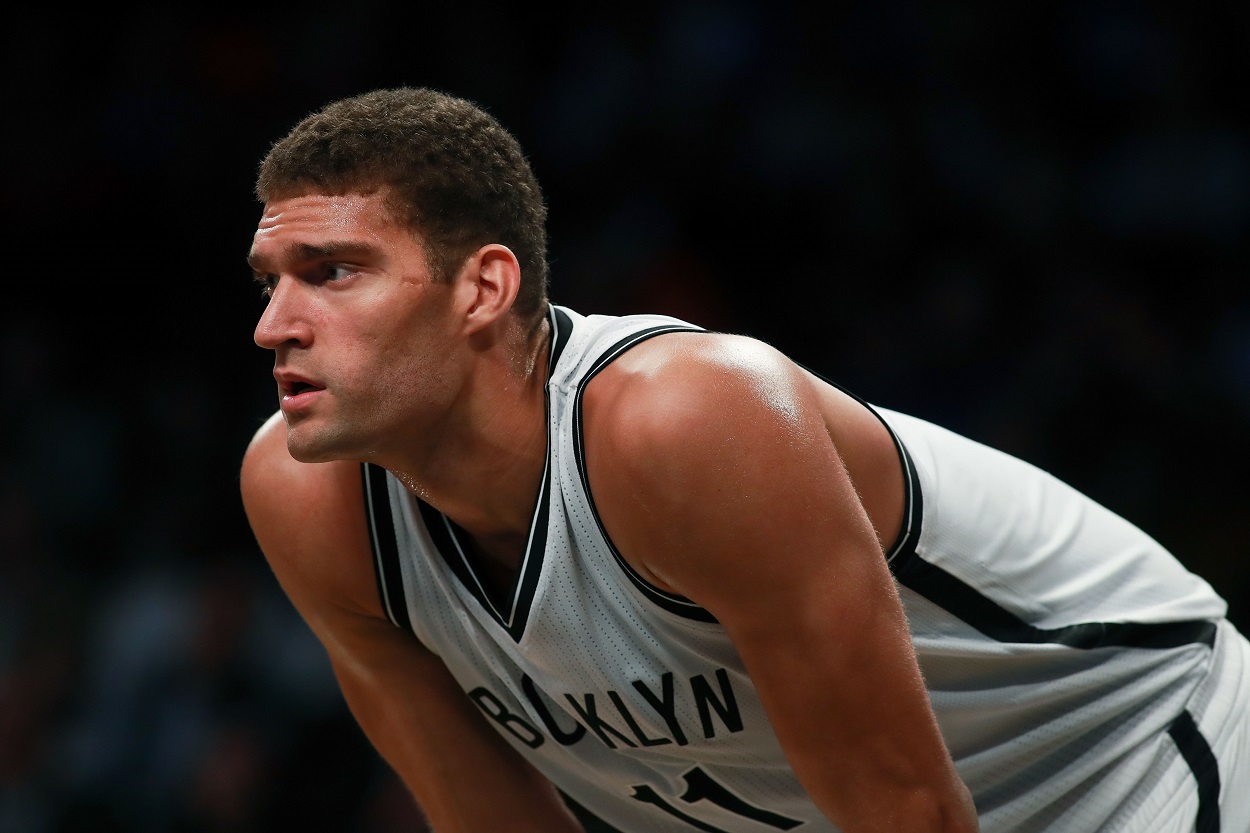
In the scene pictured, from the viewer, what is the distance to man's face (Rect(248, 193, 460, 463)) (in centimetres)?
196

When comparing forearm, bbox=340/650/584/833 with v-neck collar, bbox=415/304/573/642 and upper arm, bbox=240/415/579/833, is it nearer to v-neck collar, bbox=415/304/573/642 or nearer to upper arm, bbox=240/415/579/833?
upper arm, bbox=240/415/579/833

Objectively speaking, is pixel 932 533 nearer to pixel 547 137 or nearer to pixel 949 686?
pixel 949 686

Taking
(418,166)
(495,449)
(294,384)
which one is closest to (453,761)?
(495,449)

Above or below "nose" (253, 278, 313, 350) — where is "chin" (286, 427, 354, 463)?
below

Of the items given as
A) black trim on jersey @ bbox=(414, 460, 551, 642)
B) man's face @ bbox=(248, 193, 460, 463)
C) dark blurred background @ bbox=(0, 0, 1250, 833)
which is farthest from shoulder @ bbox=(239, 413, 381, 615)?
dark blurred background @ bbox=(0, 0, 1250, 833)

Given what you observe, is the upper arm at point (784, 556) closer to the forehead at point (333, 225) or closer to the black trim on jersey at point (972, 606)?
the black trim on jersey at point (972, 606)

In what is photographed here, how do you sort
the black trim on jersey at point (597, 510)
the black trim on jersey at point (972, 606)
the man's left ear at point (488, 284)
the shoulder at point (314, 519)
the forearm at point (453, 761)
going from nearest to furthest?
the black trim on jersey at point (597, 510), the man's left ear at point (488, 284), the black trim on jersey at point (972, 606), the shoulder at point (314, 519), the forearm at point (453, 761)

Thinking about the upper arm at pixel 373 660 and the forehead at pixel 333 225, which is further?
the upper arm at pixel 373 660

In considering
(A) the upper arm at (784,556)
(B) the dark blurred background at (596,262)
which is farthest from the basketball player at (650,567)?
(B) the dark blurred background at (596,262)

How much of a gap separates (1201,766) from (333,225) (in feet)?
5.35

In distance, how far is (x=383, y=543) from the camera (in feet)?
7.35

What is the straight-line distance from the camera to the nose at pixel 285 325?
1.96 meters

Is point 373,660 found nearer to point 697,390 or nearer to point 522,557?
point 522,557

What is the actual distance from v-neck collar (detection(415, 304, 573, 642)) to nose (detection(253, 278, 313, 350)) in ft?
1.23
